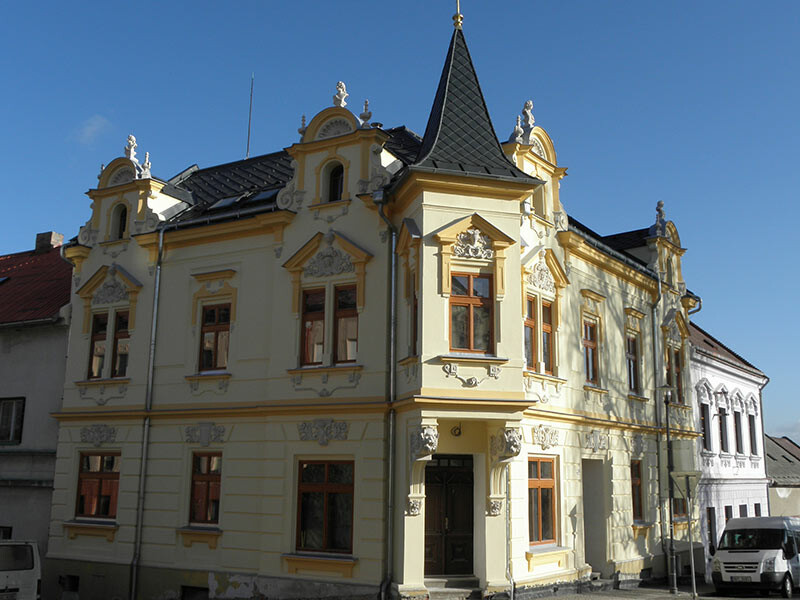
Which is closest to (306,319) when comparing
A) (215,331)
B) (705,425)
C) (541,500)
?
(215,331)

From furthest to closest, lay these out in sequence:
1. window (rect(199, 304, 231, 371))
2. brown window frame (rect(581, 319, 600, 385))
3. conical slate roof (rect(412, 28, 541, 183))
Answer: brown window frame (rect(581, 319, 600, 385)) → window (rect(199, 304, 231, 371)) → conical slate roof (rect(412, 28, 541, 183))

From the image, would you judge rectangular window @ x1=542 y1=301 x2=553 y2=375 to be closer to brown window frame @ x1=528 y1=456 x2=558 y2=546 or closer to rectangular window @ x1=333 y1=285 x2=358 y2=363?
brown window frame @ x1=528 y1=456 x2=558 y2=546

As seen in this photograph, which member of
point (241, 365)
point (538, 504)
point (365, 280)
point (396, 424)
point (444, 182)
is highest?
point (444, 182)

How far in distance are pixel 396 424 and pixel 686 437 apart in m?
13.8

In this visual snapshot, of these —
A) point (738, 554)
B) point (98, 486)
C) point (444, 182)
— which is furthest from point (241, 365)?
point (738, 554)

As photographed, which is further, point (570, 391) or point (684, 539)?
point (684, 539)

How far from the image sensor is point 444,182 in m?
15.9

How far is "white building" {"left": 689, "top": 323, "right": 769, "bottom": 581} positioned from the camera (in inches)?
1114

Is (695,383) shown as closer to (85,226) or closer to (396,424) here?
(396,424)

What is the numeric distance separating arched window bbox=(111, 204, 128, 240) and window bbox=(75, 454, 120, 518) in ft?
19.5

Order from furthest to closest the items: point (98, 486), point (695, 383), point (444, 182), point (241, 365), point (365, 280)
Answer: point (695, 383)
point (98, 486)
point (241, 365)
point (365, 280)
point (444, 182)

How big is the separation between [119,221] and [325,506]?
10.2 metres

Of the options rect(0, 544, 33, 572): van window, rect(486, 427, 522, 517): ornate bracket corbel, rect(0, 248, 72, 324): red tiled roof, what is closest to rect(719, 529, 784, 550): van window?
rect(486, 427, 522, 517): ornate bracket corbel

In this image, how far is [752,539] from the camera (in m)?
21.7
